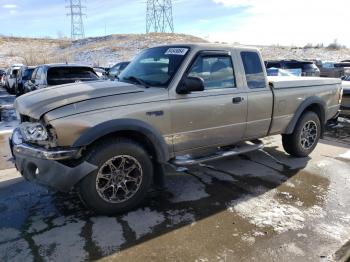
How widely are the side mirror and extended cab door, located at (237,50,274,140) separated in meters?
1.08

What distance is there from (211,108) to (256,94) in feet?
3.13

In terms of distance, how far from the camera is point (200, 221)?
14.0ft

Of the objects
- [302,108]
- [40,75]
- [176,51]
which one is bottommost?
[302,108]

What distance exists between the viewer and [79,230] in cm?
399

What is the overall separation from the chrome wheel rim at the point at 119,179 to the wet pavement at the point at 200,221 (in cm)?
24

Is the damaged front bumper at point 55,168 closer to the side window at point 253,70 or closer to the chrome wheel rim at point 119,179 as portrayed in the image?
the chrome wheel rim at point 119,179

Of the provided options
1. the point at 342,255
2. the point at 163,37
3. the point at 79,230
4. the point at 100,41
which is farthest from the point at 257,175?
the point at 100,41

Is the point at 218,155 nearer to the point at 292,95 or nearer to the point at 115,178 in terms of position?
the point at 115,178

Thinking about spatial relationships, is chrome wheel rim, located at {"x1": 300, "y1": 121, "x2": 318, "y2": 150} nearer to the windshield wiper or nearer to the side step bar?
the side step bar

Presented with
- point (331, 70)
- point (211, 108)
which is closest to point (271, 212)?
point (211, 108)

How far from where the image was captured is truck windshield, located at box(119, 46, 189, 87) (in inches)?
189

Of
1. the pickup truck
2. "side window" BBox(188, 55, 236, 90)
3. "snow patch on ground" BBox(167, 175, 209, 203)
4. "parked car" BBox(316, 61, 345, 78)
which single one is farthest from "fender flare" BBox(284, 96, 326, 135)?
"parked car" BBox(316, 61, 345, 78)

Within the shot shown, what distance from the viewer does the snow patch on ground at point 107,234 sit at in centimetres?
368

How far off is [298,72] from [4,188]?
16380mm
